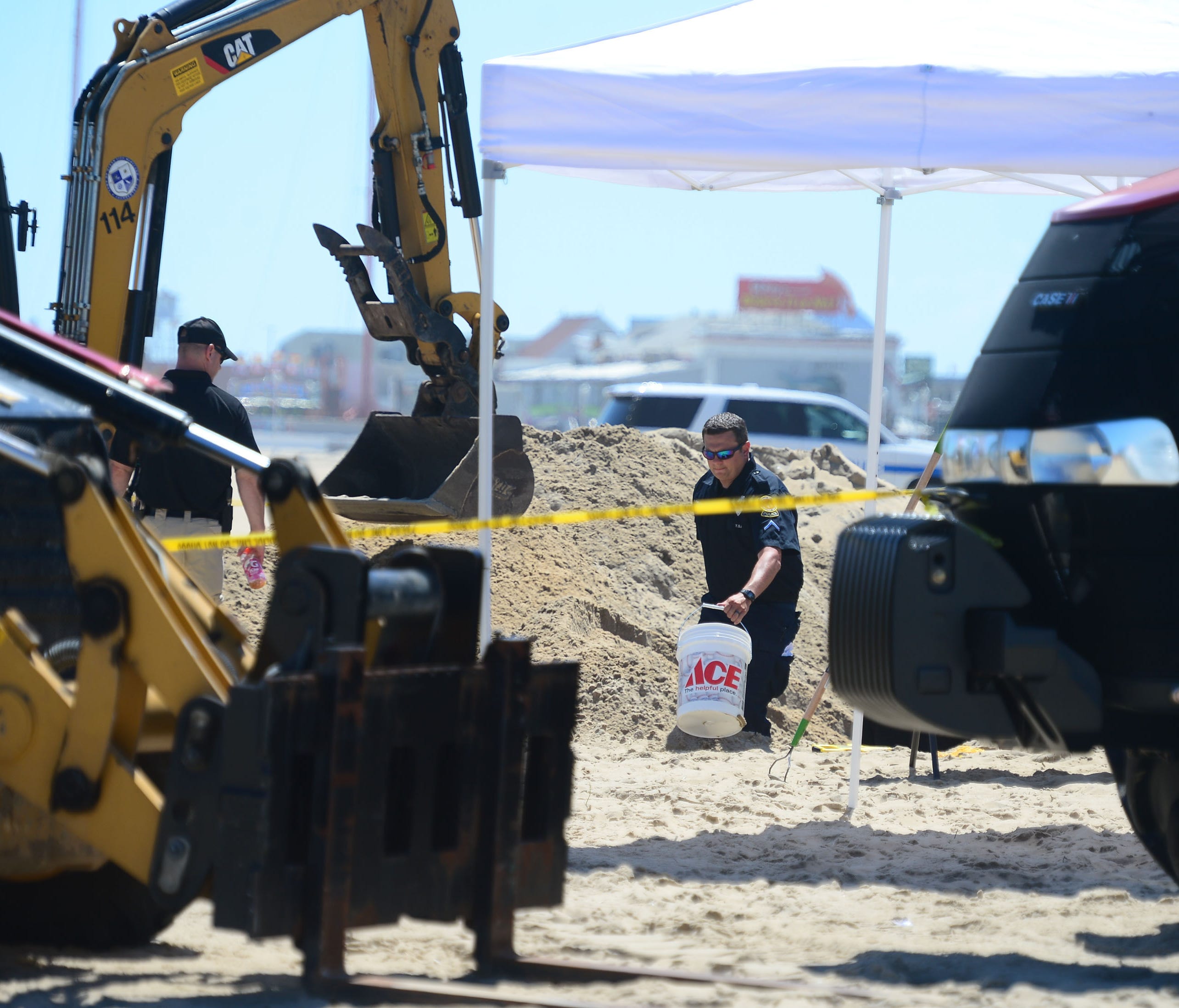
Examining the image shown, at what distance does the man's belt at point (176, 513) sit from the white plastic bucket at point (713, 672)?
241 centimetres

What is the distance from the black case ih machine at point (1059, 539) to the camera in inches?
145

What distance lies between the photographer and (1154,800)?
430 cm

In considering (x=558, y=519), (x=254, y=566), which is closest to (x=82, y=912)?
(x=558, y=519)

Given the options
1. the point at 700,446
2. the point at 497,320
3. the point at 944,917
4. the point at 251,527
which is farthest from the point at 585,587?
the point at 944,917

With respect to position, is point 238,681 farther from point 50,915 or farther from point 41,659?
point 50,915

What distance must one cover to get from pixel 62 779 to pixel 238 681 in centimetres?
46

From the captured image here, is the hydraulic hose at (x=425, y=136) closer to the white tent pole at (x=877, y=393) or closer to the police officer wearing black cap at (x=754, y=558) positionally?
the police officer wearing black cap at (x=754, y=558)

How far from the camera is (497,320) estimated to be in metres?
9.02

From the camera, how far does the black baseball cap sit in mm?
7336

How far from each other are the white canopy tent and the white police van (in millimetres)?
10781

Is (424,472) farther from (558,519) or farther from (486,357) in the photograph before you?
(558,519)

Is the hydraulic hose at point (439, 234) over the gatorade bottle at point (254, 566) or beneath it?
over

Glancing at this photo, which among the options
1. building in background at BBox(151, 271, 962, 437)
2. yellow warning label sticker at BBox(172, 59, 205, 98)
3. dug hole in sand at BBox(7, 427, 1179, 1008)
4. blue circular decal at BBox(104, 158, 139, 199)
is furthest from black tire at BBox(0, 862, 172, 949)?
building in background at BBox(151, 271, 962, 437)

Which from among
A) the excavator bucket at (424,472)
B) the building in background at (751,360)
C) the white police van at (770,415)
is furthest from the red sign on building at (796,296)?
the excavator bucket at (424,472)
